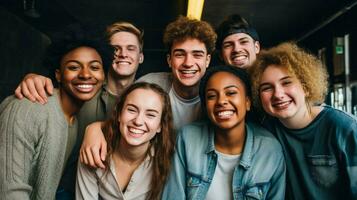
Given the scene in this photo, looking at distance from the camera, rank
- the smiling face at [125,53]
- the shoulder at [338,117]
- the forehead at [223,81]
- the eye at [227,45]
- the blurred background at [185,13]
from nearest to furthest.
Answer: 1. the shoulder at [338,117]
2. the forehead at [223,81]
3. the smiling face at [125,53]
4. the eye at [227,45]
5. the blurred background at [185,13]

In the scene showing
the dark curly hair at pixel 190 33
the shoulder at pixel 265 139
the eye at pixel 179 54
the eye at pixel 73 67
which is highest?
the dark curly hair at pixel 190 33

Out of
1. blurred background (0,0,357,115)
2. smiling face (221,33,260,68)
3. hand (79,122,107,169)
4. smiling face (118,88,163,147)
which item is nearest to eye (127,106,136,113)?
smiling face (118,88,163,147)

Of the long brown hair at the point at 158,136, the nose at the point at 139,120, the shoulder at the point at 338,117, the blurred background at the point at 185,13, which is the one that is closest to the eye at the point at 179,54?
the long brown hair at the point at 158,136

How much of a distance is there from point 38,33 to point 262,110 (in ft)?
23.7

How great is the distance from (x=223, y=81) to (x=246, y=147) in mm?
401

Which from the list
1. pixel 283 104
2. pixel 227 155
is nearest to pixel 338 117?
pixel 283 104

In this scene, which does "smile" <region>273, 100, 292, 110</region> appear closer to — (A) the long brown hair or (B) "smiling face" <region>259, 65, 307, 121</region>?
(B) "smiling face" <region>259, 65, 307, 121</region>

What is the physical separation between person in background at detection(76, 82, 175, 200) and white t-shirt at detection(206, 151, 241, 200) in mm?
286

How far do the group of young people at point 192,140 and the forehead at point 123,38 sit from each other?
0.55 metres

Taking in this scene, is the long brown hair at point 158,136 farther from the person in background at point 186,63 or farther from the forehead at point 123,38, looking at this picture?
the forehead at point 123,38

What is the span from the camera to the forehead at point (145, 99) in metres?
2.15

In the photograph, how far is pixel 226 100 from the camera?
204 cm

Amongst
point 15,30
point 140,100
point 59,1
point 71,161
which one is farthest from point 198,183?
point 15,30

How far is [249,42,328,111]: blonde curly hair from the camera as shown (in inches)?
80.5
